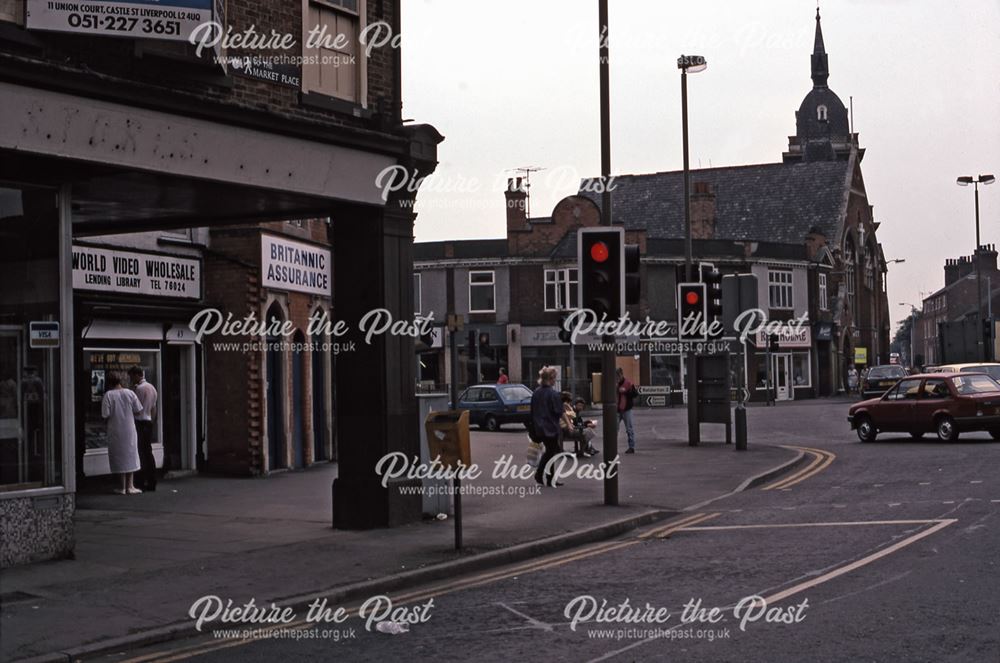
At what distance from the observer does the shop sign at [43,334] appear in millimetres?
12086

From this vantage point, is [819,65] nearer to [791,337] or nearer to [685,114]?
[791,337]

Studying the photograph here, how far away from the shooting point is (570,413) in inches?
1057

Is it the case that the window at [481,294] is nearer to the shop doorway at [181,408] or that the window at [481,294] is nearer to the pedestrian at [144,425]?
the shop doorway at [181,408]

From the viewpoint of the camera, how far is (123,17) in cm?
1205

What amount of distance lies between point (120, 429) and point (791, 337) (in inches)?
2164

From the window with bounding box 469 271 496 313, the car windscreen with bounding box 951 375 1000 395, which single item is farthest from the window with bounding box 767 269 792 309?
the car windscreen with bounding box 951 375 1000 395

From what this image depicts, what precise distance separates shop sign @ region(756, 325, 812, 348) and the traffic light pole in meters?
51.5

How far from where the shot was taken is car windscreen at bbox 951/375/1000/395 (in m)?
27.4

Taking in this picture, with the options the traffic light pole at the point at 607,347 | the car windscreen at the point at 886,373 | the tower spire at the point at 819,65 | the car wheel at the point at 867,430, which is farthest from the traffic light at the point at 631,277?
the tower spire at the point at 819,65

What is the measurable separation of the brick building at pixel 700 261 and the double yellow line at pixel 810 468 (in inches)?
1087

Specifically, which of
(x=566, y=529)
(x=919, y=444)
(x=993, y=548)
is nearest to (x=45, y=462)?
(x=566, y=529)

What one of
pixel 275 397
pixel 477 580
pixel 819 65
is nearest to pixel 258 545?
pixel 477 580

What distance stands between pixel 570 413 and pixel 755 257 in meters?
42.4

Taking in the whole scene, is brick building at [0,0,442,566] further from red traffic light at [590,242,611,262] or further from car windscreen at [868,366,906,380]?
car windscreen at [868,366,906,380]
